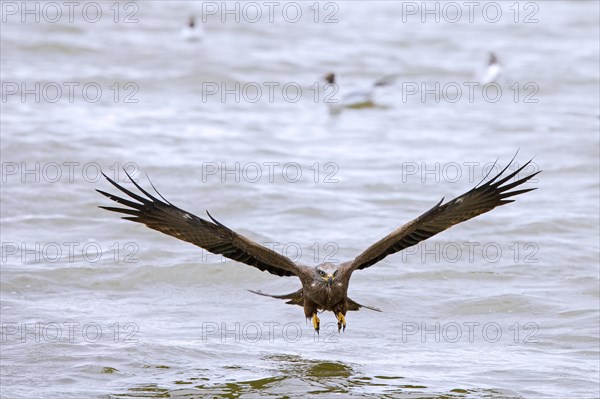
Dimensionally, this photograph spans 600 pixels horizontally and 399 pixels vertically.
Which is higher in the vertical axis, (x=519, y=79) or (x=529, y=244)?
(x=519, y=79)

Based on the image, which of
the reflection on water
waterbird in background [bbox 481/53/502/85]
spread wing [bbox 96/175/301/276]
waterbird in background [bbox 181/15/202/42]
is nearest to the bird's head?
spread wing [bbox 96/175/301/276]

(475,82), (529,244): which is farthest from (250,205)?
(475,82)

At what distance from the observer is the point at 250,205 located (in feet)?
47.2

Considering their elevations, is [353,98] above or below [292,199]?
above

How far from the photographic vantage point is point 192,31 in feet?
75.1

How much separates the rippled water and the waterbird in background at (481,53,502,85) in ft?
0.91

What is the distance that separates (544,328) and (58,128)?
8.74 metres

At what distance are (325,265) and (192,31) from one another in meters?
14.4

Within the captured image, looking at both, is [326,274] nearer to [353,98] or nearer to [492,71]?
[353,98]

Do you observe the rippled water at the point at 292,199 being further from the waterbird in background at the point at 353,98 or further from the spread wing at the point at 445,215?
the spread wing at the point at 445,215

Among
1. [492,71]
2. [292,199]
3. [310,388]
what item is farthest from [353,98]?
[310,388]

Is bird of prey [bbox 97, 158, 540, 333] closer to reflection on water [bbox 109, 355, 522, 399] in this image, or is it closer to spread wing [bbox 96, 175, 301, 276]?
spread wing [bbox 96, 175, 301, 276]

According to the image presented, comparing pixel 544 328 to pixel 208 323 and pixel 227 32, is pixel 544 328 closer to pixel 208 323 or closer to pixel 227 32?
pixel 208 323

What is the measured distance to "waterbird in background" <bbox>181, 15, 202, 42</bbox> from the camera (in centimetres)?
2264
